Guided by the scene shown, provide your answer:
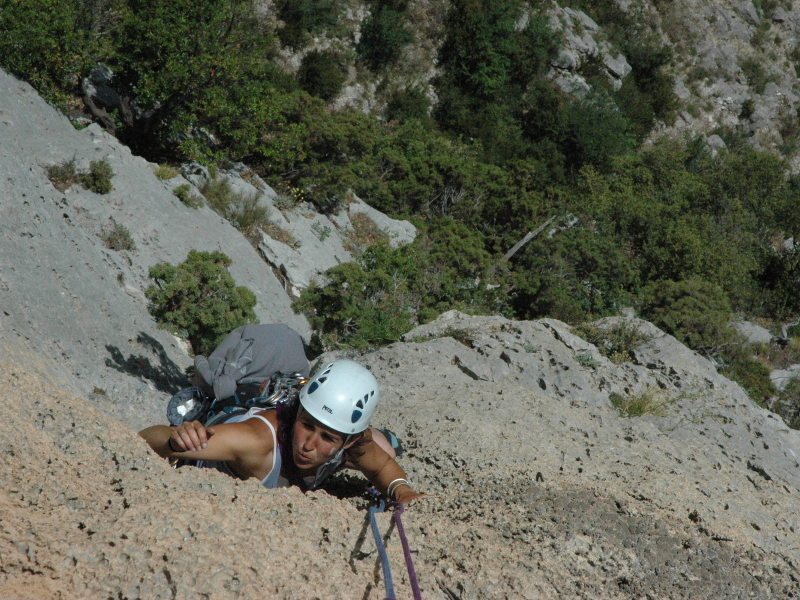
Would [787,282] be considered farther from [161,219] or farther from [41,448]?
[41,448]

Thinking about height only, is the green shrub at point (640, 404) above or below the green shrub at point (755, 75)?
below

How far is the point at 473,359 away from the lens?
22.9 feet

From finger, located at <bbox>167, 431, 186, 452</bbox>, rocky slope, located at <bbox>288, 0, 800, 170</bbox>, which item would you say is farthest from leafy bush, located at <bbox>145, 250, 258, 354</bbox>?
rocky slope, located at <bbox>288, 0, 800, 170</bbox>

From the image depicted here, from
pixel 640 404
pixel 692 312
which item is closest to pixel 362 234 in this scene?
pixel 692 312

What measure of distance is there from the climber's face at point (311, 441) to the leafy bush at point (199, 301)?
298 cm

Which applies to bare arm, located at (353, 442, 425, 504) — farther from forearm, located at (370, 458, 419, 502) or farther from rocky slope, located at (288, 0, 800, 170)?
rocky slope, located at (288, 0, 800, 170)

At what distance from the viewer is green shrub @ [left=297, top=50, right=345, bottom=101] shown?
906 inches

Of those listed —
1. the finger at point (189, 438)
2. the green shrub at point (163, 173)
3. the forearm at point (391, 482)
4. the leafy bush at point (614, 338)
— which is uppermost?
the finger at point (189, 438)

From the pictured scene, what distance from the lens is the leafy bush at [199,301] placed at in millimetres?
5559

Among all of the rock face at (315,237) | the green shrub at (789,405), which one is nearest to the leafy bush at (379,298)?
the rock face at (315,237)

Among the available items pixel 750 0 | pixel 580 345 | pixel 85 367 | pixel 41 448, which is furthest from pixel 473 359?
pixel 750 0

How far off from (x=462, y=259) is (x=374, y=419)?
11.8 metres

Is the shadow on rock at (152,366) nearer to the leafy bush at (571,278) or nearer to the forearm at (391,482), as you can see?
the forearm at (391,482)

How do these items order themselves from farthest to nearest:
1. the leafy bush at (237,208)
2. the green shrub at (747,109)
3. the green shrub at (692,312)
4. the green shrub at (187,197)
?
the green shrub at (747,109), the green shrub at (692,312), the leafy bush at (237,208), the green shrub at (187,197)
